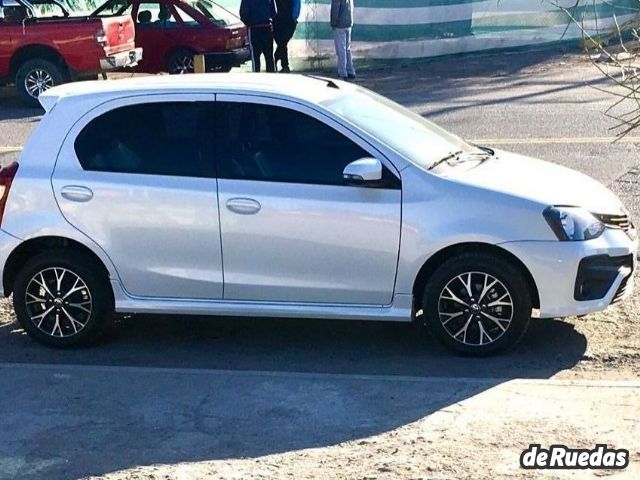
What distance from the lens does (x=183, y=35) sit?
1936 centimetres

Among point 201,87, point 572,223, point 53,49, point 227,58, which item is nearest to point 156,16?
point 227,58

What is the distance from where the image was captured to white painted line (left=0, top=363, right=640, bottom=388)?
6109mm

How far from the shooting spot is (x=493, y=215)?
21.0 feet

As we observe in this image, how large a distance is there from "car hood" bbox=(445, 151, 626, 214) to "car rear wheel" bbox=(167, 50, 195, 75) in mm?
12972

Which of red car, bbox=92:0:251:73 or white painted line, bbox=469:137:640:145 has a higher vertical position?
red car, bbox=92:0:251:73

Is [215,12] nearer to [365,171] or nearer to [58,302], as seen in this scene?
[58,302]

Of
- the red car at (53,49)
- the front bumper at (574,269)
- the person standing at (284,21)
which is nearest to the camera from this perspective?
the front bumper at (574,269)

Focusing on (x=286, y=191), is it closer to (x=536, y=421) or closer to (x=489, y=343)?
(x=489, y=343)

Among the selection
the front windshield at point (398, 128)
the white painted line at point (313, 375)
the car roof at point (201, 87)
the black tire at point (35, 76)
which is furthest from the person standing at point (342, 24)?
the white painted line at point (313, 375)

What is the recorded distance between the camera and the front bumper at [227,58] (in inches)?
751

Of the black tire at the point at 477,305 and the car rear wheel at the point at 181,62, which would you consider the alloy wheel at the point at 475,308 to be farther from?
the car rear wheel at the point at 181,62

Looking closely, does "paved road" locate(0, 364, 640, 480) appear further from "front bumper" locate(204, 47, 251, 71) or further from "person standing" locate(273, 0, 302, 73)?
"person standing" locate(273, 0, 302, 73)

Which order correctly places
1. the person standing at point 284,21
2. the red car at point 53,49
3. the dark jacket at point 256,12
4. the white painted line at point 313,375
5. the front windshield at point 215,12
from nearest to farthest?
the white painted line at point 313,375, the red car at point 53,49, the dark jacket at point 256,12, the person standing at point 284,21, the front windshield at point 215,12

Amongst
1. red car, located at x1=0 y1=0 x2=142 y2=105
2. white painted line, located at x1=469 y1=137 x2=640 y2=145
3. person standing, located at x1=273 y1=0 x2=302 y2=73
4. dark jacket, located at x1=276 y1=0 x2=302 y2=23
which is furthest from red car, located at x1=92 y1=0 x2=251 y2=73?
white painted line, located at x1=469 y1=137 x2=640 y2=145
